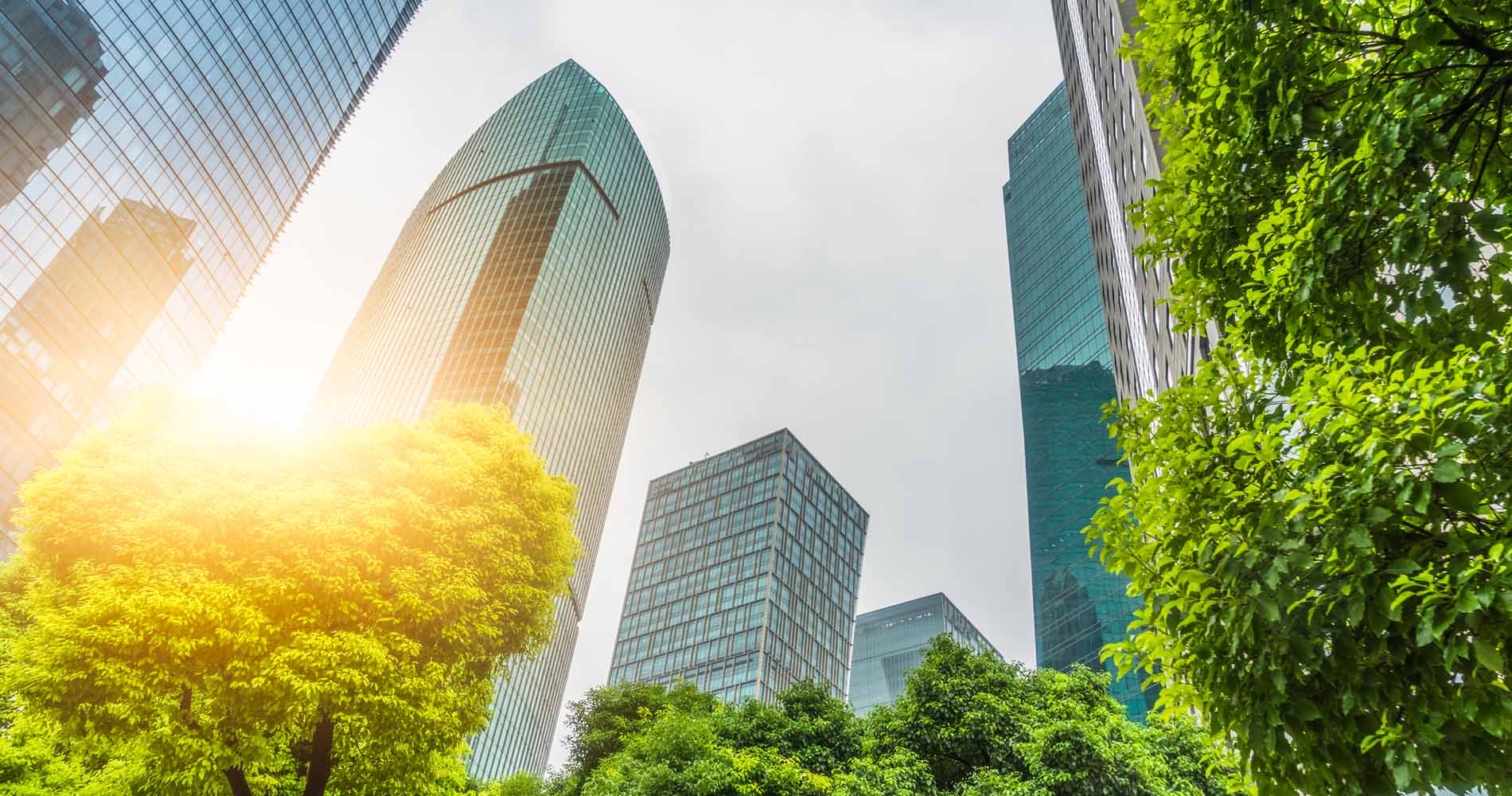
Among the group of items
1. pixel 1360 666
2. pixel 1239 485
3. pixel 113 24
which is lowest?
pixel 1360 666

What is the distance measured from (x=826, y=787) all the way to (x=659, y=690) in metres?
18.4

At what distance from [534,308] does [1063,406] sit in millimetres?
65356

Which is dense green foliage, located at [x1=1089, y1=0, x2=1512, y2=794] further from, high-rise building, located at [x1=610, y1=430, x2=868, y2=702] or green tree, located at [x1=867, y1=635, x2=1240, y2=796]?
high-rise building, located at [x1=610, y1=430, x2=868, y2=702]

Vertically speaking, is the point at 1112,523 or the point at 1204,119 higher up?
the point at 1204,119

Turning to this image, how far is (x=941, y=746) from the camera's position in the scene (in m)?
20.6

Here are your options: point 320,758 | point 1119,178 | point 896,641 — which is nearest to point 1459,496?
point 320,758

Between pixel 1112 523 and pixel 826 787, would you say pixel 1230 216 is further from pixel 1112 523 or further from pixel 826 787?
pixel 826 787

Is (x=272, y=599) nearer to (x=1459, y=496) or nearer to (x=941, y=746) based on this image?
(x=1459, y=496)

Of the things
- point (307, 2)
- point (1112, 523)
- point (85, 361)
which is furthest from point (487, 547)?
point (307, 2)

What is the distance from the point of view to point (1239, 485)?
5230 mm

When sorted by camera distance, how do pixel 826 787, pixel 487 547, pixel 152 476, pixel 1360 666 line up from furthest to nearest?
pixel 826 787 < pixel 487 547 < pixel 152 476 < pixel 1360 666

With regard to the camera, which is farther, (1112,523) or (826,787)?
(826,787)

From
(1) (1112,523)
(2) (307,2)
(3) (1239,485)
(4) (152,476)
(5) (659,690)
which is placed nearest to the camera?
(3) (1239,485)

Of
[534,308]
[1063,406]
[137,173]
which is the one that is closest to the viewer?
[137,173]
